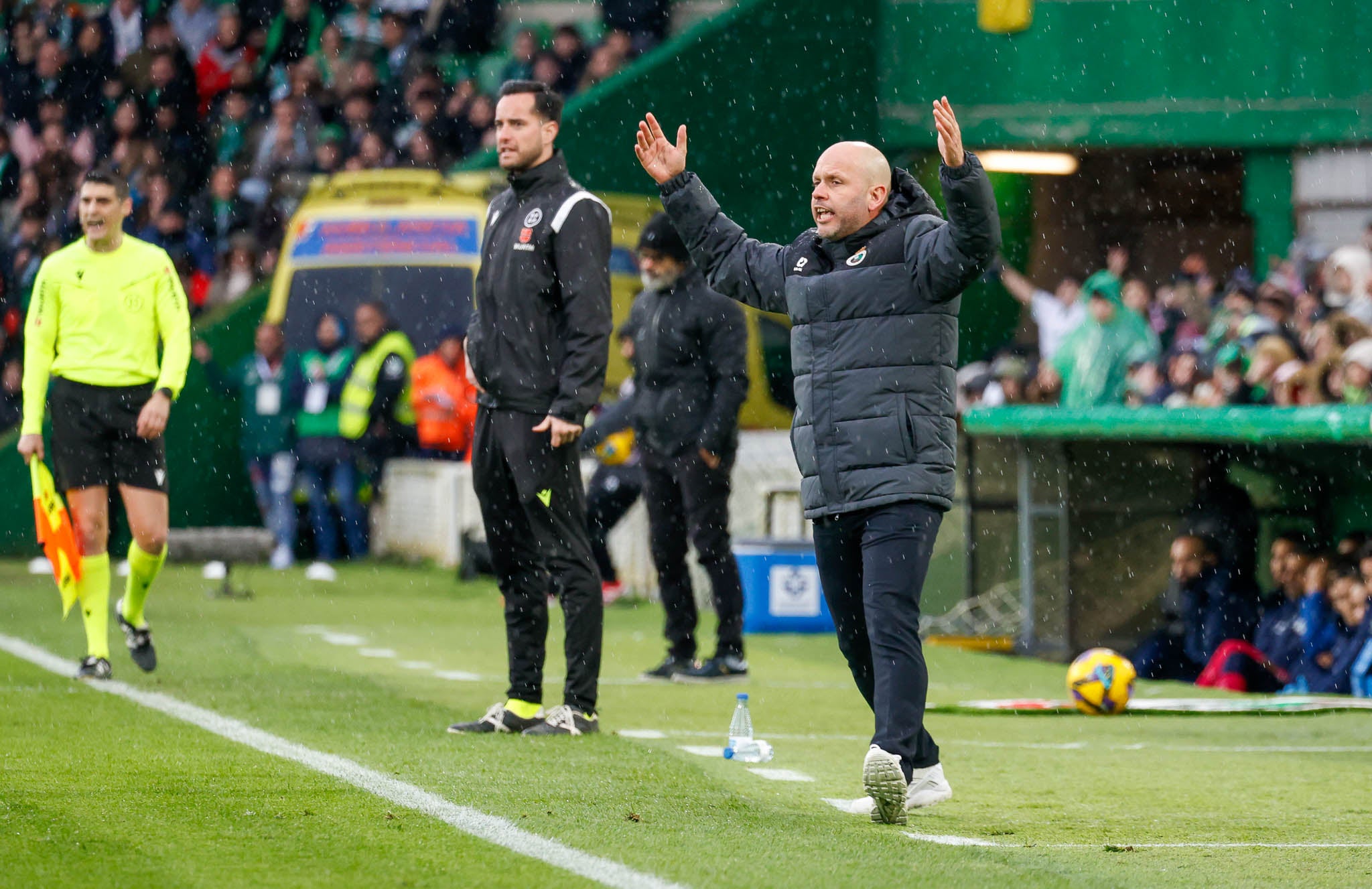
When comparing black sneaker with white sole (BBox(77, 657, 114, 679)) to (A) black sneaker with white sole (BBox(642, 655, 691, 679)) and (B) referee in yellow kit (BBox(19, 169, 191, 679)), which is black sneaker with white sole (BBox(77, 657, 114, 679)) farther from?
(A) black sneaker with white sole (BBox(642, 655, 691, 679))

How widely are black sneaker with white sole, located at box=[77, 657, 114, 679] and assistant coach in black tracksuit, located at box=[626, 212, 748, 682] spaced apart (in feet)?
8.23

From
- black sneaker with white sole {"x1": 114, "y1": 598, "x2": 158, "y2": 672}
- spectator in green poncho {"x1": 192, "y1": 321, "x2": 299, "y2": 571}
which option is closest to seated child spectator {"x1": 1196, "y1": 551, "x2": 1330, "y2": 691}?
black sneaker with white sole {"x1": 114, "y1": 598, "x2": 158, "y2": 672}

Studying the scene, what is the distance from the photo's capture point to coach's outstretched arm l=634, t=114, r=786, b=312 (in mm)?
6719

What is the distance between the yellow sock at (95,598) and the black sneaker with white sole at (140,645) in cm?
10

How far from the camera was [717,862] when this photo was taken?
5367mm

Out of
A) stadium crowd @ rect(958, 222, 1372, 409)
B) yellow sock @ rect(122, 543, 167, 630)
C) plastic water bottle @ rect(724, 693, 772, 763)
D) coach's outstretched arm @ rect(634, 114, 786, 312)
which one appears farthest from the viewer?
stadium crowd @ rect(958, 222, 1372, 409)

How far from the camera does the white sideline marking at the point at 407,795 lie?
5.19 m

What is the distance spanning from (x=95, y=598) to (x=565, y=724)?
2.85m

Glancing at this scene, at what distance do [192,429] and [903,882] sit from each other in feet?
51.2

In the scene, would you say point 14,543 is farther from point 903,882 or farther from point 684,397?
point 903,882

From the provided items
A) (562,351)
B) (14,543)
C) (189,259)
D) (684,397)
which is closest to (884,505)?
(562,351)

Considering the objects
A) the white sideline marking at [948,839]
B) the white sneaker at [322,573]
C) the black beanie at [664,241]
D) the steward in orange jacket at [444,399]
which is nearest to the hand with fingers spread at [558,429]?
the white sideline marking at [948,839]

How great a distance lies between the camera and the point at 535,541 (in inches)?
327

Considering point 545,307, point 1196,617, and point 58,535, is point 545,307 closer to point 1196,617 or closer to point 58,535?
point 58,535
